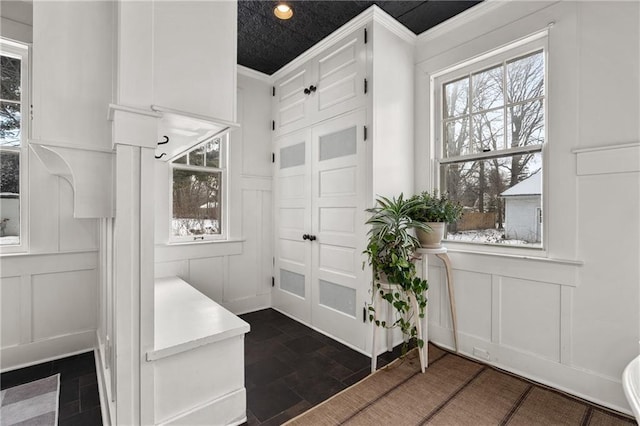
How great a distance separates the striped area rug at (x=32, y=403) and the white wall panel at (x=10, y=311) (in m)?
0.46

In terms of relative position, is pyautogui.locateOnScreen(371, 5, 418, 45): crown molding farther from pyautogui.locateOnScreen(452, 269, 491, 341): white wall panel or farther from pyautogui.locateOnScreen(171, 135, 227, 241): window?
pyautogui.locateOnScreen(452, 269, 491, 341): white wall panel

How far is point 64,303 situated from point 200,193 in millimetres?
1524

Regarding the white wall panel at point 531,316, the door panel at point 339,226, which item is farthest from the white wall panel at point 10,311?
the white wall panel at point 531,316

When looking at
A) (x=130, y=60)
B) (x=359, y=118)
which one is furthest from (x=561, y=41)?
(x=130, y=60)

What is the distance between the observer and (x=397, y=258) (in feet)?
6.99

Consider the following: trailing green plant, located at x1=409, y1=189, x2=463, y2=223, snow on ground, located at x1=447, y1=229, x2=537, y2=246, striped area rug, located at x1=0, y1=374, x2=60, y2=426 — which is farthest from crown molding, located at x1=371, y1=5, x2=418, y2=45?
striped area rug, located at x1=0, y1=374, x2=60, y2=426

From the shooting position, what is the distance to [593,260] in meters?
1.93

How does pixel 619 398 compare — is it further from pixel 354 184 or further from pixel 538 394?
pixel 354 184

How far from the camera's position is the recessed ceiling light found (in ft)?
7.82

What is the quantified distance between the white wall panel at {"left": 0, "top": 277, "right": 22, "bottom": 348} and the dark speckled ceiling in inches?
113

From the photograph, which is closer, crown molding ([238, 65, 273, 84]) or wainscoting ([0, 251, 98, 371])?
wainscoting ([0, 251, 98, 371])

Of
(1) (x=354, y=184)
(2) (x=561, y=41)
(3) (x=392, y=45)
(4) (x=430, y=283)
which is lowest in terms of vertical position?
(4) (x=430, y=283)

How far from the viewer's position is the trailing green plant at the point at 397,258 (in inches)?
84.7

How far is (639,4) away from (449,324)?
8.32ft
